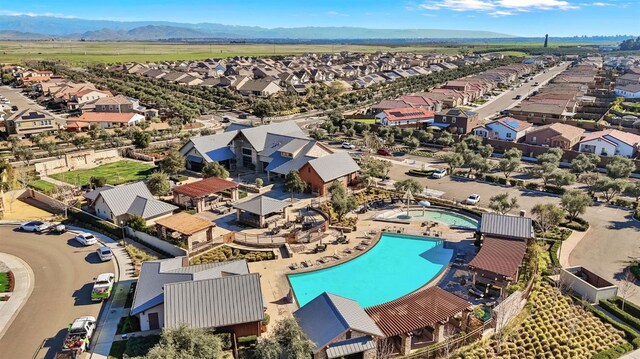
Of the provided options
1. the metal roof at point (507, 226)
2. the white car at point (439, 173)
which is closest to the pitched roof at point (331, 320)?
the metal roof at point (507, 226)

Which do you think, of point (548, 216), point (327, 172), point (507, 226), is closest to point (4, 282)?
point (327, 172)

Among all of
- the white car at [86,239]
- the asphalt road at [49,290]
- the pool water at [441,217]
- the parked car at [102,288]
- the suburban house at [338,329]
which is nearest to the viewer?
the suburban house at [338,329]

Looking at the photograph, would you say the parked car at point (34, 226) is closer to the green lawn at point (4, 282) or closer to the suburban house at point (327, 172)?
the green lawn at point (4, 282)

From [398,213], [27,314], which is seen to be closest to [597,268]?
[398,213]

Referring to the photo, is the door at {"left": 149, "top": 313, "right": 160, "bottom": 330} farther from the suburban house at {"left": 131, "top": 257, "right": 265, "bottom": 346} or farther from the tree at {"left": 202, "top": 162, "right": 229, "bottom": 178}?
the tree at {"left": 202, "top": 162, "right": 229, "bottom": 178}

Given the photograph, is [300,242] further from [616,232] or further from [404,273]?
[616,232]
